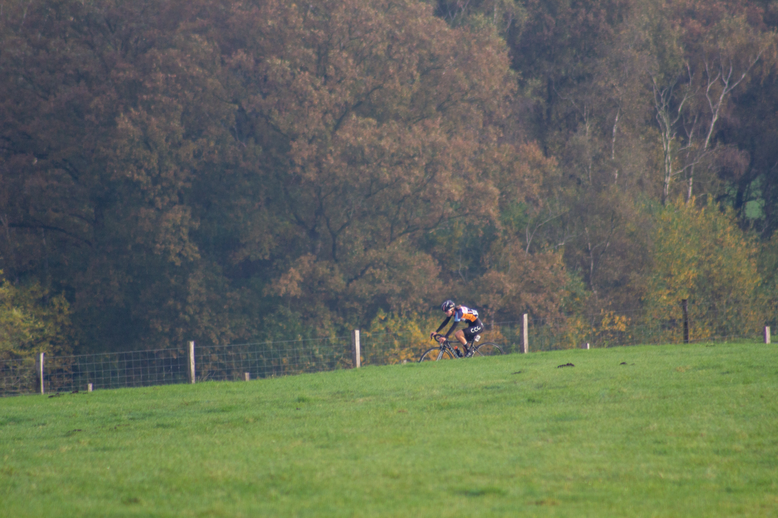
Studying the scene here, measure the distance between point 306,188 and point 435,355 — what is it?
15237 millimetres

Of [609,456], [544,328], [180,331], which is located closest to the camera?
[609,456]

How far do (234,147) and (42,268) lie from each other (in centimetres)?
969

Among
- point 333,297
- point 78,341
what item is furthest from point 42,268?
point 333,297

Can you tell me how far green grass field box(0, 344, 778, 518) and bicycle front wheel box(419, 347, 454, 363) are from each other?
17.4 ft

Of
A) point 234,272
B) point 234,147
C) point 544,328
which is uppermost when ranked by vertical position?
point 234,147

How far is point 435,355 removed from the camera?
21.2 meters

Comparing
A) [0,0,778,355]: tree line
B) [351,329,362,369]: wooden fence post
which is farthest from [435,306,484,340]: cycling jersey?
[0,0,778,355]: tree line

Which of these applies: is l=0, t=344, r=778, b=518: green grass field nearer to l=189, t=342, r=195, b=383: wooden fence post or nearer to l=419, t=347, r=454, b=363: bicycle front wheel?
l=189, t=342, r=195, b=383: wooden fence post

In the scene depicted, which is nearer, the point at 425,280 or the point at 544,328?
the point at 544,328

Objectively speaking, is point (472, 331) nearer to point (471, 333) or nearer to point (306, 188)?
point (471, 333)

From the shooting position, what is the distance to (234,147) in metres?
34.1

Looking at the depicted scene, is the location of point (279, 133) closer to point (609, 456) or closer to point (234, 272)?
point (234, 272)

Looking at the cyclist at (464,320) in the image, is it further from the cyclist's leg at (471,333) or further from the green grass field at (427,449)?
the green grass field at (427,449)

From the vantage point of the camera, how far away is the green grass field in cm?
631
